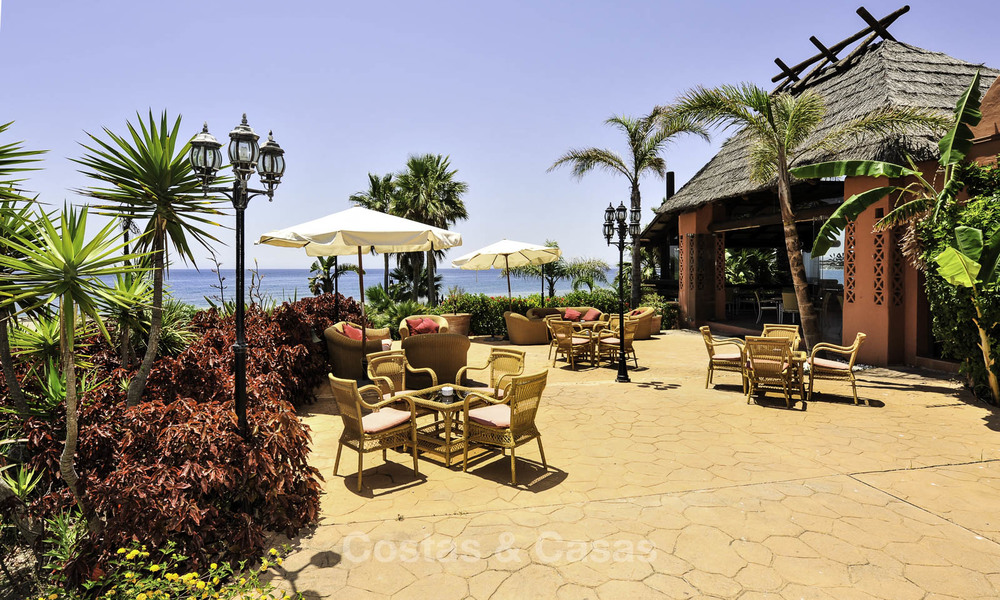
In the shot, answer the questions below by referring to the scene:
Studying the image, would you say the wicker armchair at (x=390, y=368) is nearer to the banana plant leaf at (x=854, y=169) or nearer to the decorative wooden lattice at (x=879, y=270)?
the banana plant leaf at (x=854, y=169)

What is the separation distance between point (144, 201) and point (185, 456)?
2.23 m

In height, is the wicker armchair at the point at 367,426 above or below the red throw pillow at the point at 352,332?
below

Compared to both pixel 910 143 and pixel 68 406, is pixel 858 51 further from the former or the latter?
pixel 68 406

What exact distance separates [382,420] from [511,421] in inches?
50.9

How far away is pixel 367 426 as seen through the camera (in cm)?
483

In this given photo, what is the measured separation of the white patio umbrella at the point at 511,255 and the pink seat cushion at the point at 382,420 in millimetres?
9390

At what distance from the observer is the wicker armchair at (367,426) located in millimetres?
4559

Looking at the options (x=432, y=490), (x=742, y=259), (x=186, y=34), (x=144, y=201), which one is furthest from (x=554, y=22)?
(x=742, y=259)

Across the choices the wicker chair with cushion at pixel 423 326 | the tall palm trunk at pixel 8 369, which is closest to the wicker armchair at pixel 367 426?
the tall palm trunk at pixel 8 369

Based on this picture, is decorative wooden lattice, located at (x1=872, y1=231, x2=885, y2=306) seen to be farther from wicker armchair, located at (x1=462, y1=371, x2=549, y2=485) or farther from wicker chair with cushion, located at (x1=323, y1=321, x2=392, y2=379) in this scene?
wicker chair with cushion, located at (x1=323, y1=321, x2=392, y2=379)

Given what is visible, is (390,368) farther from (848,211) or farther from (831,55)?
(831,55)

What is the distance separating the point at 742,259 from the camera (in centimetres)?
2452

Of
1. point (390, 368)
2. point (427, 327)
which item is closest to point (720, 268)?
point (427, 327)

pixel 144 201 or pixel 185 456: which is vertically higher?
A: pixel 144 201
